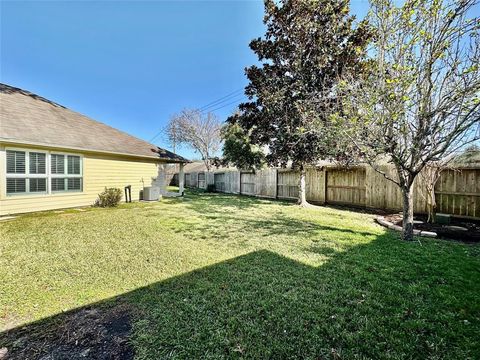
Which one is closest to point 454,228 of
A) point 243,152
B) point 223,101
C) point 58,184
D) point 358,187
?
point 358,187

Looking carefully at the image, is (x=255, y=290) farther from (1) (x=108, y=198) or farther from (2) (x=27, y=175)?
A: (2) (x=27, y=175)

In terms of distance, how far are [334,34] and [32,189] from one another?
497 inches

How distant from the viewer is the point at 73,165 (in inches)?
360

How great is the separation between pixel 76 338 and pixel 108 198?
866 centimetres

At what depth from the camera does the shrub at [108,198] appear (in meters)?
9.69

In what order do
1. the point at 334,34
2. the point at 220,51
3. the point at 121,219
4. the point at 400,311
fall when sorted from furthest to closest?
the point at 220,51 → the point at 334,34 → the point at 121,219 → the point at 400,311

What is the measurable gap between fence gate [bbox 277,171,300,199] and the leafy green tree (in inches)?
77.3

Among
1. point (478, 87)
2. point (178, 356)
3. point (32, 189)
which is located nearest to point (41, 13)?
point (32, 189)

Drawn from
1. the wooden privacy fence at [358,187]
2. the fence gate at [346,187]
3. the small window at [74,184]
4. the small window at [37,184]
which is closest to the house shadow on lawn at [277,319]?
the wooden privacy fence at [358,187]

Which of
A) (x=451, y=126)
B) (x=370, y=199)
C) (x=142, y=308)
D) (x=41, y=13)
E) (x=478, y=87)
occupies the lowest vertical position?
(x=142, y=308)

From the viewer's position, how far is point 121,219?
722cm

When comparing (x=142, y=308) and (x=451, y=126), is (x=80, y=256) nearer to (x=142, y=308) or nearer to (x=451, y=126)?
(x=142, y=308)

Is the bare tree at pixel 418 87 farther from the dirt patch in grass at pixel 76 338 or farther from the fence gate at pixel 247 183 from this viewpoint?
the fence gate at pixel 247 183

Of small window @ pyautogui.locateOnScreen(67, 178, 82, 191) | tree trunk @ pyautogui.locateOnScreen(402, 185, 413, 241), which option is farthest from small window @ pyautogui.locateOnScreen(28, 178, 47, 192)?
tree trunk @ pyautogui.locateOnScreen(402, 185, 413, 241)
